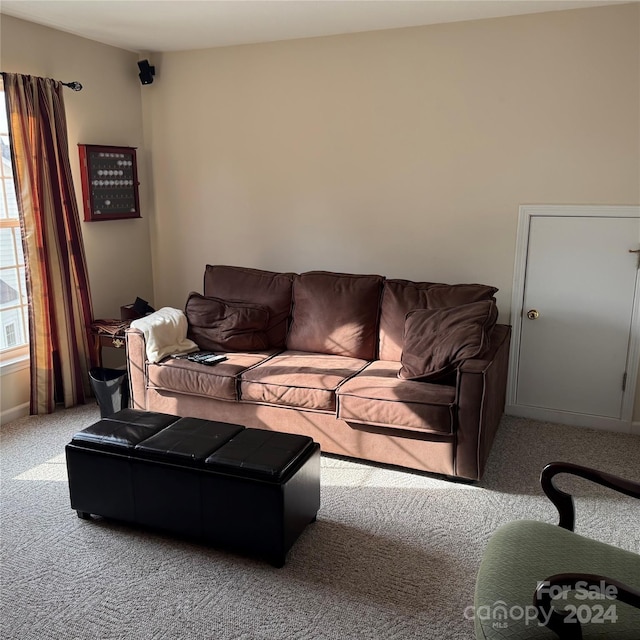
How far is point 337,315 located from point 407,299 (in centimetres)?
46

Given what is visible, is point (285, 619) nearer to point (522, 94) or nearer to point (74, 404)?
point (74, 404)

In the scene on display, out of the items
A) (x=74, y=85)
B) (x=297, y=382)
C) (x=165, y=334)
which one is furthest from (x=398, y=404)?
(x=74, y=85)

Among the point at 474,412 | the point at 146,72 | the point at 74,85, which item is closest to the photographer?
the point at 474,412

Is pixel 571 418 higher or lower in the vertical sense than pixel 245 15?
lower

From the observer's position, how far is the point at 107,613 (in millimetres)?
2168

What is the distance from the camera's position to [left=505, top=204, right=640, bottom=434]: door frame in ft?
11.8

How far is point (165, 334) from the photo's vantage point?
12.5 ft

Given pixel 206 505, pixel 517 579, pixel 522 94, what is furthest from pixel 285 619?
pixel 522 94

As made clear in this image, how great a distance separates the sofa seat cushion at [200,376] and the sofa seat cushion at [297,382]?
0.08 m

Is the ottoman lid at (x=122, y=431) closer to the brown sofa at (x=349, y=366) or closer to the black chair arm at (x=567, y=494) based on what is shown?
the brown sofa at (x=349, y=366)

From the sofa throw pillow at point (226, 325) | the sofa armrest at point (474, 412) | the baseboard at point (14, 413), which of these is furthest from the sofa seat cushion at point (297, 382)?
the baseboard at point (14, 413)

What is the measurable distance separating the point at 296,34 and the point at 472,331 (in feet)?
7.88

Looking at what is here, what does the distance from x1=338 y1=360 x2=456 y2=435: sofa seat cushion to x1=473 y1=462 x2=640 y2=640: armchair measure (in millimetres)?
1078

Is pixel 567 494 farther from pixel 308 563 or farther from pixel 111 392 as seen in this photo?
pixel 111 392
